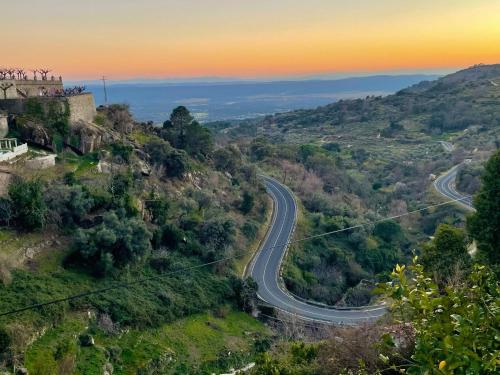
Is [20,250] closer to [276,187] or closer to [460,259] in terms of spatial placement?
[460,259]

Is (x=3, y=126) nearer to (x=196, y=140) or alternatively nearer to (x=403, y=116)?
(x=196, y=140)

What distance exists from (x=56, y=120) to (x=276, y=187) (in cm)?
2295

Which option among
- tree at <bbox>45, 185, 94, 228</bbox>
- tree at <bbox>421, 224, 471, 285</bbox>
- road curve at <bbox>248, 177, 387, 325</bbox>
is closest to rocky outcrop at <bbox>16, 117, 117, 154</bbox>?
tree at <bbox>45, 185, 94, 228</bbox>

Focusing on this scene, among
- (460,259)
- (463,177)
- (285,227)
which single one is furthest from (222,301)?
(463,177)

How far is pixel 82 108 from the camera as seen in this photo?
29391 millimetres

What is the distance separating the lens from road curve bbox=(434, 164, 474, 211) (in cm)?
4109

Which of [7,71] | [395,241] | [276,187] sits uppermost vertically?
[7,71]

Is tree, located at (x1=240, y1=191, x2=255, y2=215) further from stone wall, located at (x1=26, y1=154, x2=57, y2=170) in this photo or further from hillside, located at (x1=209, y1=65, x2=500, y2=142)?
hillside, located at (x1=209, y1=65, x2=500, y2=142)

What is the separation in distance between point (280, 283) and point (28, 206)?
45.1 feet

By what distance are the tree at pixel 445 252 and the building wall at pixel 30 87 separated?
23.7m

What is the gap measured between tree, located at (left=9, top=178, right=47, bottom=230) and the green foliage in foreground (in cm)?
1722

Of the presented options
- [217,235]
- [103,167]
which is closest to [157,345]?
[217,235]

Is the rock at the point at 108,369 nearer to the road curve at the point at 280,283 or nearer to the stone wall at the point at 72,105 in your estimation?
the road curve at the point at 280,283

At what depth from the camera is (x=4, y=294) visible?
15.6 metres
